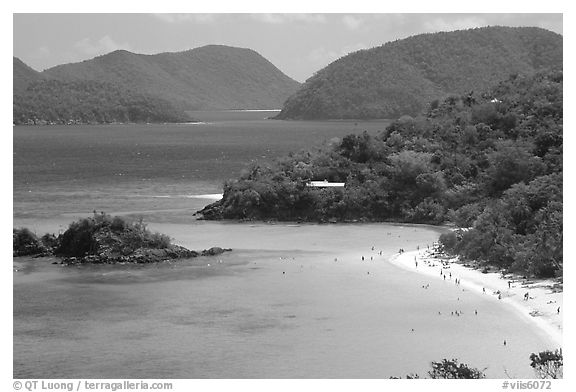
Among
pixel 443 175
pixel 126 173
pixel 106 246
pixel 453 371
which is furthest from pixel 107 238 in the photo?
pixel 126 173

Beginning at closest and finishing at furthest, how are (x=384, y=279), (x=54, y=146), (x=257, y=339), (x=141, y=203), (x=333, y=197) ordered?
(x=257, y=339) → (x=384, y=279) → (x=333, y=197) → (x=141, y=203) → (x=54, y=146)

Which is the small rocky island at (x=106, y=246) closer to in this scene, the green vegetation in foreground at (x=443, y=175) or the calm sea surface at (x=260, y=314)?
the calm sea surface at (x=260, y=314)

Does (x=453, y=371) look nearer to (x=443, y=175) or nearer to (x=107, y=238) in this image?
(x=107, y=238)

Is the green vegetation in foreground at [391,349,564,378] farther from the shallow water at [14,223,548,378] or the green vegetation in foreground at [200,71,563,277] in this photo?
the green vegetation in foreground at [200,71,563,277]

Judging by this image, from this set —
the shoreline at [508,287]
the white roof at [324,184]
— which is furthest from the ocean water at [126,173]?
the shoreline at [508,287]
